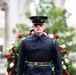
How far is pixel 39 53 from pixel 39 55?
0.08 feet

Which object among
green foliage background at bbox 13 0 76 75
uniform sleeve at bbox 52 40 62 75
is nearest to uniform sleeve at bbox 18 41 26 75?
uniform sleeve at bbox 52 40 62 75

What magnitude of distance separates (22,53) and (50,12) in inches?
453

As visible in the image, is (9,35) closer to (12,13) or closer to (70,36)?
(12,13)

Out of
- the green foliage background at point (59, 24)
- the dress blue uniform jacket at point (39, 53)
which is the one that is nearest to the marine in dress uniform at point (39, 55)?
the dress blue uniform jacket at point (39, 53)

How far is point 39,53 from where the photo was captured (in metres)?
5.02

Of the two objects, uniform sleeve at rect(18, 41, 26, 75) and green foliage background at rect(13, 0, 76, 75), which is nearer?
uniform sleeve at rect(18, 41, 26, 75)

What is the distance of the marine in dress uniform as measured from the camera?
5035 millimetres

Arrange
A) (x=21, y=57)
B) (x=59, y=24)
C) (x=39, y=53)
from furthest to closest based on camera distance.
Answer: (x=59, y=24), (x=21, y=57), (x=39, y=53)

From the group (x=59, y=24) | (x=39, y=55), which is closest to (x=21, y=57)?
(x=39, y=55)

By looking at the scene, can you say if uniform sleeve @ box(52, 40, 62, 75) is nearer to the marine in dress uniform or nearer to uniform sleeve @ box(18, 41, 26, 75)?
the marine in dress uniform

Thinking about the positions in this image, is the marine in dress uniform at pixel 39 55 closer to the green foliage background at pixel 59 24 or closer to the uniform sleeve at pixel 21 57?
the uniform sleeve at pixel 21 57

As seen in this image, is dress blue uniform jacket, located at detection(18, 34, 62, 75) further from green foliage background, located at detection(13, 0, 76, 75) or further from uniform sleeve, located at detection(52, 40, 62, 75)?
green foliage background, located at detection(13, 0, 76, 75)

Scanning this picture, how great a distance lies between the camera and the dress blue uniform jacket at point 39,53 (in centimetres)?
503

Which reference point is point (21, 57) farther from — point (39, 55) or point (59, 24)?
point (59, 24)
